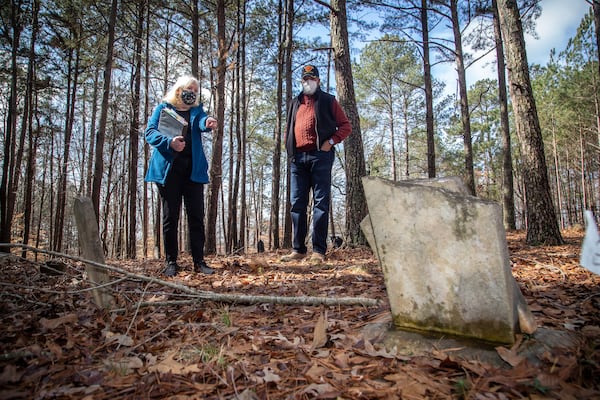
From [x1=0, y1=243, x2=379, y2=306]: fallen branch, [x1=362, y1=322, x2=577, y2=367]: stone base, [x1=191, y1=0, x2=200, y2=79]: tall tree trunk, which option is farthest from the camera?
[x1=191, y1=0, x2=200, y2=79]: tall tree trunk

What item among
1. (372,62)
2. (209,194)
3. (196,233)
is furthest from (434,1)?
(196,233)

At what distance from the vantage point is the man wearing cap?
368cm

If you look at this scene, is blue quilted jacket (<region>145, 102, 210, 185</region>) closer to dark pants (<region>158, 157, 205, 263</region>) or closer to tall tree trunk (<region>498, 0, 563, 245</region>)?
dark pants (<region>158, 157, 205, 263</region>)

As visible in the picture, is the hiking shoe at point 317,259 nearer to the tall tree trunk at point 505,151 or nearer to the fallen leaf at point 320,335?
the fallen leaf at point 320,335

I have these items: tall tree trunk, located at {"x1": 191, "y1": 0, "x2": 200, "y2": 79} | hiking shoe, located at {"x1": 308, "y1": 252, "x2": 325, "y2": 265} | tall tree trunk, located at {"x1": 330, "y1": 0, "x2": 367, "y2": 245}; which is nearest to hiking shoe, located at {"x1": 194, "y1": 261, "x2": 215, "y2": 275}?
hiking shoe, located at {"x1": 308, "y1": 252, "x2": 325, "y2": 265}

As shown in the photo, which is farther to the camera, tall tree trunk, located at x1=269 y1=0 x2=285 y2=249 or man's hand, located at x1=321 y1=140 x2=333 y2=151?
tall tree trunk, located at x1=269 y1=0 x2=285 y2=249

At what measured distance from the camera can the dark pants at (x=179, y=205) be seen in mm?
3273

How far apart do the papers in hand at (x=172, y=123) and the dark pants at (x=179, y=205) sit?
0.30 metres

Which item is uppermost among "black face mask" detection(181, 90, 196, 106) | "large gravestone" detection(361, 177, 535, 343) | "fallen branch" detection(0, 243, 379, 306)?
"black face mask" detection(181, 90, 196, 106)

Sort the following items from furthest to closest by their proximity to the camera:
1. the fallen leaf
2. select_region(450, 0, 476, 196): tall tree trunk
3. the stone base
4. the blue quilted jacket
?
select_region(450, 0, 476, 196): tall tree trunk < the blue quilted jacket < the fallen leaf < the stone base

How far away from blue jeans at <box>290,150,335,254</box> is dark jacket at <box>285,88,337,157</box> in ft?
0.51

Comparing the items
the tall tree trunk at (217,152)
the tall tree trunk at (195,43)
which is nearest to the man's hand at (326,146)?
the tall tree trunk at (217,152)

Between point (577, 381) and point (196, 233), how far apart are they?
320 cm

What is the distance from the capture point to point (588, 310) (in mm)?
1864
